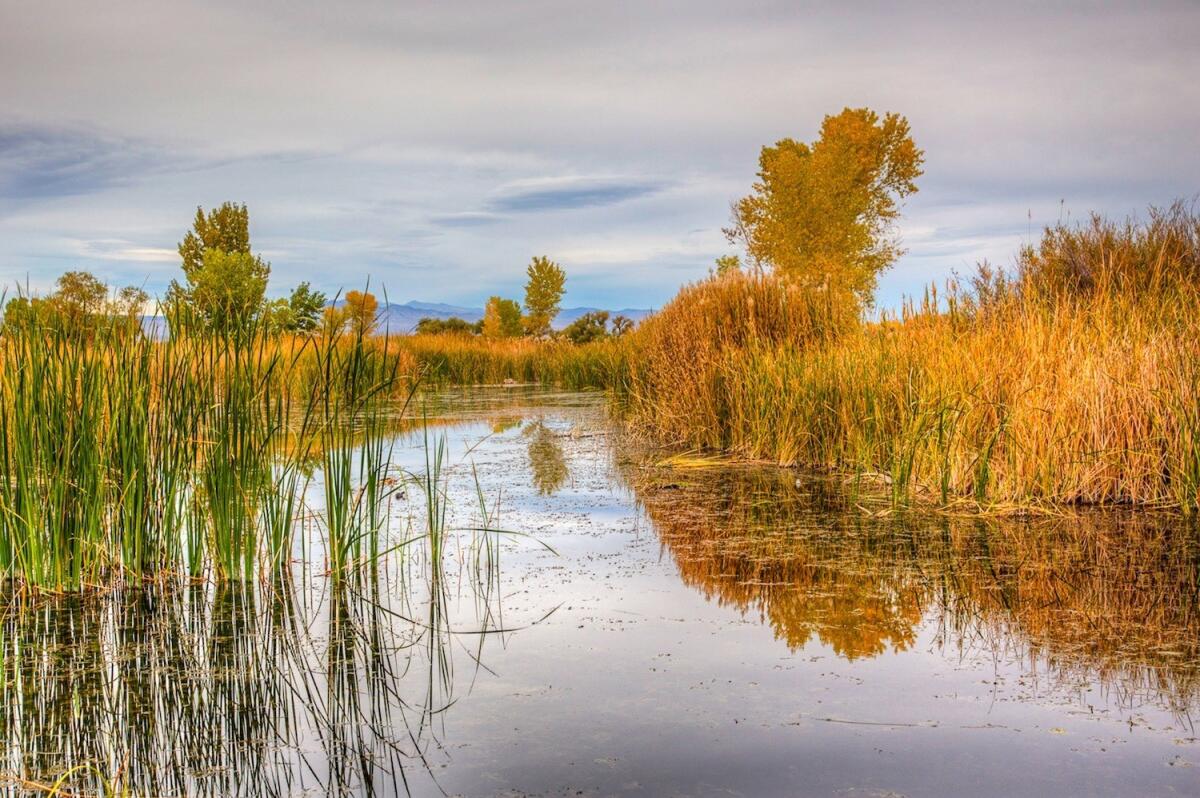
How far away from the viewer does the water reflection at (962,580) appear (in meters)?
3.27

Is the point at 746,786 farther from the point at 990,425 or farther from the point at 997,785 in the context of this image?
the point at 990,425

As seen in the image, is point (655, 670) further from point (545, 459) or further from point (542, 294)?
point (542, 294)

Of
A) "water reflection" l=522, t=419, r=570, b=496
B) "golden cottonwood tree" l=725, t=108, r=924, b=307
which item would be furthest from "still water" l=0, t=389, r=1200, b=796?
"golden cottonwood tree" l=725, t=108, r=924, b=307

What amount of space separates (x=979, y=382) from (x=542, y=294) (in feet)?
131

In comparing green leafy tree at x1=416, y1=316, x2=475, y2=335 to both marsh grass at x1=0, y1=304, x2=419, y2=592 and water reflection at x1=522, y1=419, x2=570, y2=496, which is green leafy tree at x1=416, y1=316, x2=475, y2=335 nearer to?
water reflection at x1=522, y1=419, x2=570, y2=496

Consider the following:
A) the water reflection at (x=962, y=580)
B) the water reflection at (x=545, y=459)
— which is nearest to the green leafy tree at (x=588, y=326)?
the water reflection at (x=545, y=459)

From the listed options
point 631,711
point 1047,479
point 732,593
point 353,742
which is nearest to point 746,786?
point 631,711

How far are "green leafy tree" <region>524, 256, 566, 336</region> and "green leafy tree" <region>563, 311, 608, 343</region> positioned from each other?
7.61 ft

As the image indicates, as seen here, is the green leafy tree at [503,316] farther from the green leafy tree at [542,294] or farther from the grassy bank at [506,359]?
the grassy bank at [506,359]

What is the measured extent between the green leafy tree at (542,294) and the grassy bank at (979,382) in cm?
3511

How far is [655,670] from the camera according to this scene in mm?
3166

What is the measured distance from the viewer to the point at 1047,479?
5727mm

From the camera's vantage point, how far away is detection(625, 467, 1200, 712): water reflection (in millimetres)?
3270

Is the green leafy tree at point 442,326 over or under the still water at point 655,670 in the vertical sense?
over
